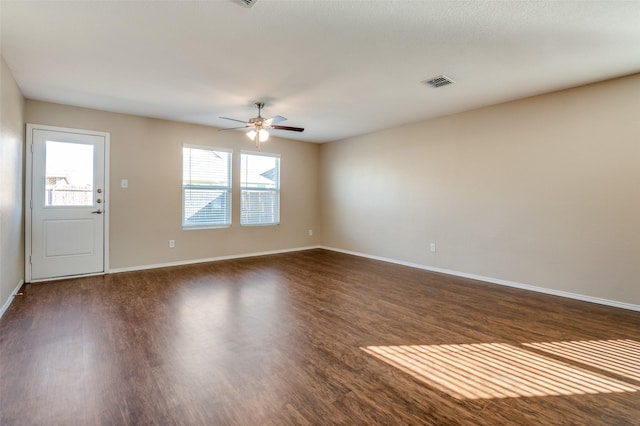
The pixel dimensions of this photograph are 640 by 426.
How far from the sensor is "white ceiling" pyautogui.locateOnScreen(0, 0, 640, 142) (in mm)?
2266

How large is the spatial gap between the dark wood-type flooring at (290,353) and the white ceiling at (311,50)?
2576 mm

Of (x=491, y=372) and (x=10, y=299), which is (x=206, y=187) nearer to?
(x=10, y=299)

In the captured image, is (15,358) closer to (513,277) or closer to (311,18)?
(311,18)

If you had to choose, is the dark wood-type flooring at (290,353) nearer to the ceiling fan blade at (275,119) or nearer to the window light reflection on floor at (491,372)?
the window light reflection on floor at (491,372)

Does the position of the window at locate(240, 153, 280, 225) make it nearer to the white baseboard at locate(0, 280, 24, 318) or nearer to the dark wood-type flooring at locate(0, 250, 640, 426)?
the dark wood-type flooring at locate(0, 250, 640, 426)

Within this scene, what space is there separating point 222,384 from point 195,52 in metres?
2.84

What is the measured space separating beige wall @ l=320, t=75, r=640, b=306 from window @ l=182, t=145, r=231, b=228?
300 cm

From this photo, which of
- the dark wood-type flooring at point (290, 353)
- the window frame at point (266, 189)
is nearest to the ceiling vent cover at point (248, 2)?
the dark wood-type flooring at point (290, 353)

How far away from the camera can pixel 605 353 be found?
240cm

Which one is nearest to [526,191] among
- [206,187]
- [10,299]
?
[206,187]

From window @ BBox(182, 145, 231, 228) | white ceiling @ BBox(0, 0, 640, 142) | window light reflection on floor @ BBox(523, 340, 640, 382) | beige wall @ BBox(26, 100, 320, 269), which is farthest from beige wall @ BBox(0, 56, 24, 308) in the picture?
window light reflection on floor @ BBox(523, 340, 640, 382)

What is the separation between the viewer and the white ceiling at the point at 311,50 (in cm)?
227

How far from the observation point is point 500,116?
172 inches

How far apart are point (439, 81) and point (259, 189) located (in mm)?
4132
